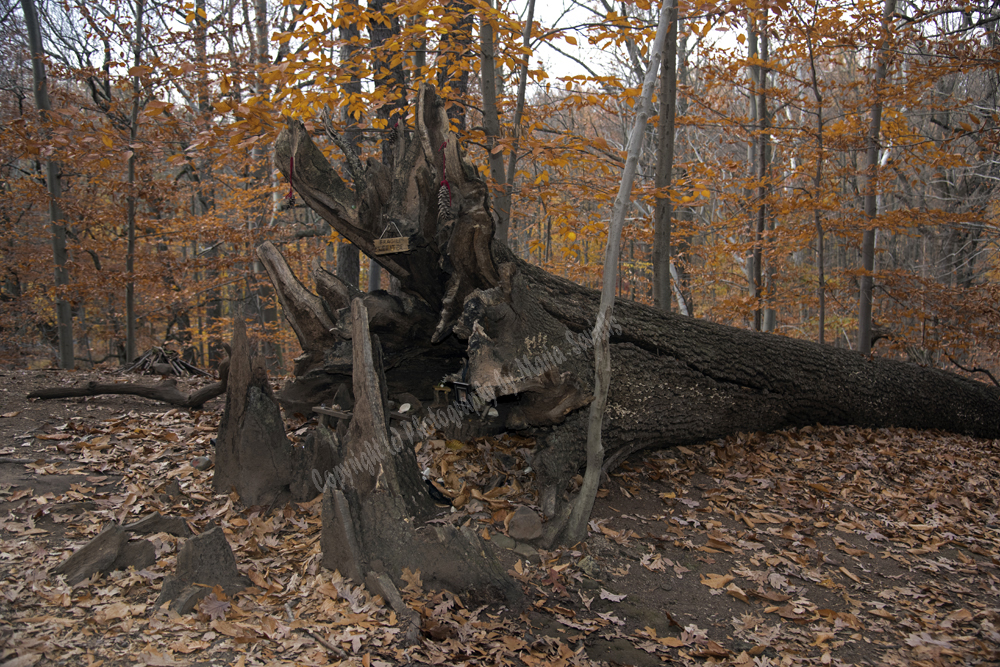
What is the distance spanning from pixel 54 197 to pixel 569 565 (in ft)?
34.7

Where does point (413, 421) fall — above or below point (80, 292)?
below

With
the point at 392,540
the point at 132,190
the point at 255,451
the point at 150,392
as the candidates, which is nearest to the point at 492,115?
the point at 255,451

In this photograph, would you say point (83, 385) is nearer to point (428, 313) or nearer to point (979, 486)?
point (428, 313)

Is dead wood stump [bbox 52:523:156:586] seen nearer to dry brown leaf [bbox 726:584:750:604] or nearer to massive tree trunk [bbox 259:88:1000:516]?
massive tree trunk [bbox 259:88:1000:516]

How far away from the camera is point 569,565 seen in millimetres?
4082

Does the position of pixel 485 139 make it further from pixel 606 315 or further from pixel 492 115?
pixel 606 315

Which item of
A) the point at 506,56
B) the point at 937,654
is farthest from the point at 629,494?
the point at 506,56

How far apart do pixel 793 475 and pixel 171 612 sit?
18.4 ft

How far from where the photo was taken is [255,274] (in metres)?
12.5

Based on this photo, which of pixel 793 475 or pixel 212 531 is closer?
pixel 212 531

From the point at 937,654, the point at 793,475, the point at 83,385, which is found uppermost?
the point at 83,385

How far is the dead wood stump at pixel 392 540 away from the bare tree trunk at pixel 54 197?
876 centimetres

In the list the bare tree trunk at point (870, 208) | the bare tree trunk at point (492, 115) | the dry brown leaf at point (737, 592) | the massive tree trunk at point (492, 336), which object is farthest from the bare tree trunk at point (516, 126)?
the bare tree trunk at point (870, 208)

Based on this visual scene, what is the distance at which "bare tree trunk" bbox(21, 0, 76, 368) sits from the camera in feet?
29.7
